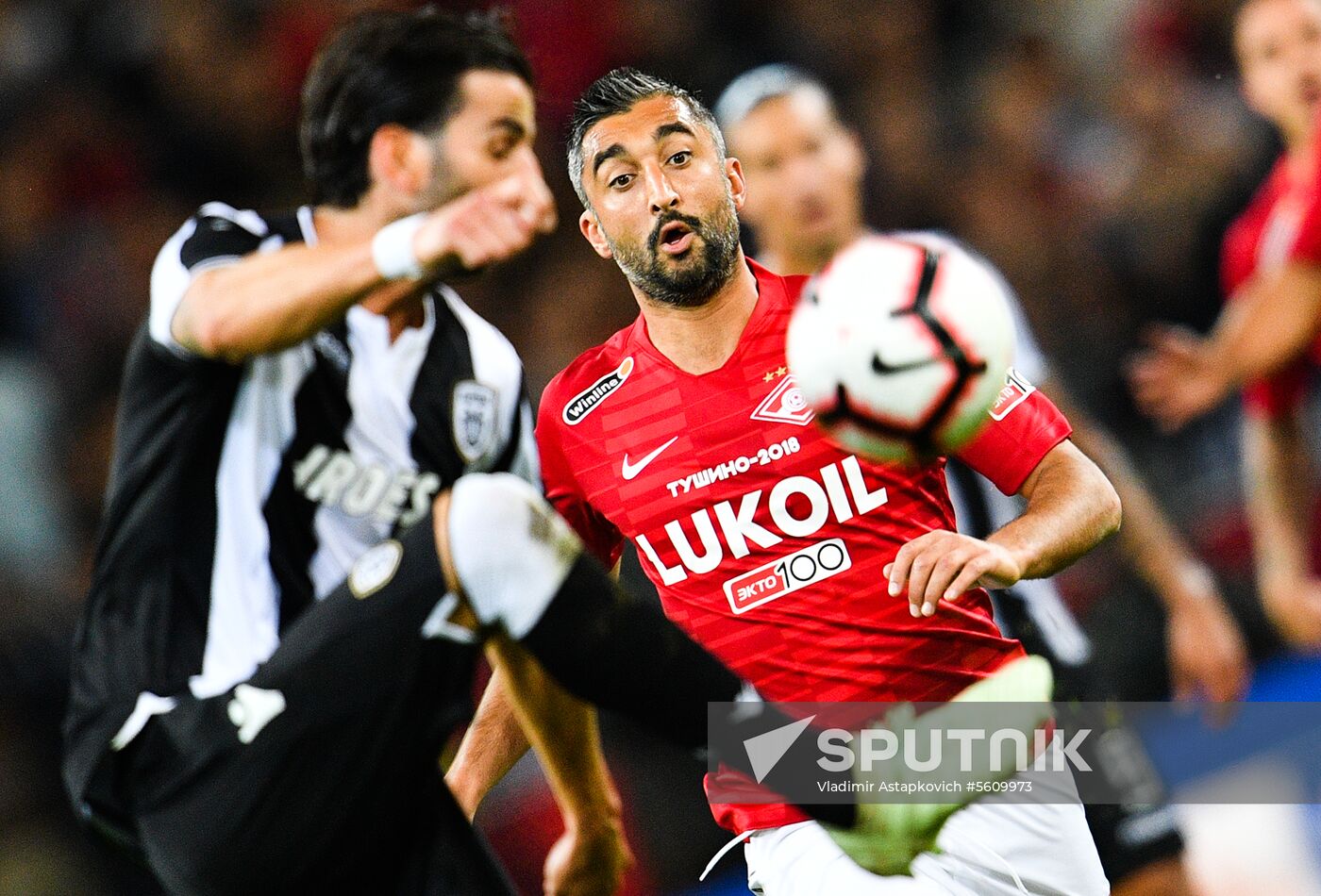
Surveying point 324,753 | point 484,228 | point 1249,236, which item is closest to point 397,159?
point 484,228

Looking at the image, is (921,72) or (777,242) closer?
(777,242)

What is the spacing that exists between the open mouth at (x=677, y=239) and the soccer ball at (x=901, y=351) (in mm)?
283

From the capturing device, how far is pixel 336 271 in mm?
2918

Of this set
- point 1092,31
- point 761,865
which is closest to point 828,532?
point 761,865

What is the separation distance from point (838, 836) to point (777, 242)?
92.8 inches

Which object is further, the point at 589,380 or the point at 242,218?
the point at 242,218

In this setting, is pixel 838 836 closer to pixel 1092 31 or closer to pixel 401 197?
pixel 401 197

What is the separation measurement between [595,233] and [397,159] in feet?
2.75

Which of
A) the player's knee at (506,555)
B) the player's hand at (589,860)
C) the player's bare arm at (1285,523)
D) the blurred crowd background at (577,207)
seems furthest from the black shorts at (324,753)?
the player's bare arm at (1285,523)

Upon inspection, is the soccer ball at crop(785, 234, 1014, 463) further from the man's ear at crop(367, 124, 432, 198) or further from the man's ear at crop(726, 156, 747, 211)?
the man's ear at crop(367, 124, 432, 198)

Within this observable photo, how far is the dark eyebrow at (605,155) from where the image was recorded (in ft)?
9.43

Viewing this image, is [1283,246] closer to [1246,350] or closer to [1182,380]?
[1246,350]

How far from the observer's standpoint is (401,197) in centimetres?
361

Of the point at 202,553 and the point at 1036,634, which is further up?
the point at 202,553
